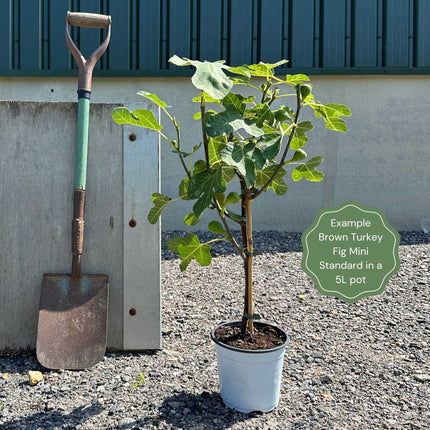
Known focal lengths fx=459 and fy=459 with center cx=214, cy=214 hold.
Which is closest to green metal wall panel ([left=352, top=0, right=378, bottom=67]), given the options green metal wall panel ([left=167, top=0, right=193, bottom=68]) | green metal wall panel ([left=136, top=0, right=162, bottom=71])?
green metal wall panel ([left=167, top=0, right=193, bottom=68])

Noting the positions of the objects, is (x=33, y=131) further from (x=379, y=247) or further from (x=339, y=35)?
(x=339, y=35)

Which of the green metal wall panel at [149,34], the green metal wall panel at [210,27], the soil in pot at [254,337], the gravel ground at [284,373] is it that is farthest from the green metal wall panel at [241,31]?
the soil in pot at [254,337]

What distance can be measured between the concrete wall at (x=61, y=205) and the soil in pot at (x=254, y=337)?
54 cm

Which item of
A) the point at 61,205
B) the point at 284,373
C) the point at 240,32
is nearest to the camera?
the point at 284,373

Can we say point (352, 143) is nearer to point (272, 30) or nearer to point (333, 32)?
point (333, 32)

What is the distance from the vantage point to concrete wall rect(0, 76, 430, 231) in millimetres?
4812

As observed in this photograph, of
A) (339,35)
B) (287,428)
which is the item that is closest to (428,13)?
(339,35)

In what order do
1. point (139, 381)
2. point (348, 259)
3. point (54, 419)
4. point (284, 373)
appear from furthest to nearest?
point (348, 259) → point (284, 373) → point (139, 381) → point (54, 419)

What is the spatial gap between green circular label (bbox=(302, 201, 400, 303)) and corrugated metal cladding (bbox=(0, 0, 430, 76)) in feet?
7.48

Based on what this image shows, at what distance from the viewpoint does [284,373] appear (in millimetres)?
2209

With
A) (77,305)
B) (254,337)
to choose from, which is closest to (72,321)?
(77,305)

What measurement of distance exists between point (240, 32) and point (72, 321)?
3580 mm

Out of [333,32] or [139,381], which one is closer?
[139,381]

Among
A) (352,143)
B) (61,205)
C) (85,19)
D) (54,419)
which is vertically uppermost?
(85,19)
